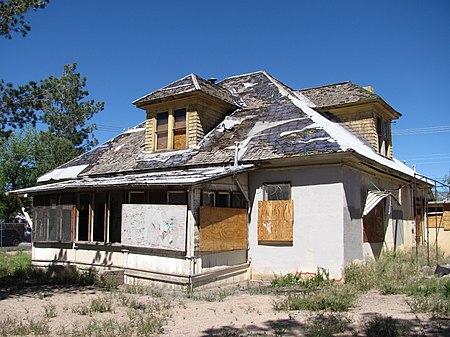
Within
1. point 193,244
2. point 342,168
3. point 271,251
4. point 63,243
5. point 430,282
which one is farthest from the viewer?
point 63,243

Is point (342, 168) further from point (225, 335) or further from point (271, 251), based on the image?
point (225, 335)

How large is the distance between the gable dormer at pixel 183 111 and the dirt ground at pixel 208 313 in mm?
6510

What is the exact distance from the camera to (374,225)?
49.6 feet

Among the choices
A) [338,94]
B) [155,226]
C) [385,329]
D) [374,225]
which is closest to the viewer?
[385,329]

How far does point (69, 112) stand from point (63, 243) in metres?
28.2

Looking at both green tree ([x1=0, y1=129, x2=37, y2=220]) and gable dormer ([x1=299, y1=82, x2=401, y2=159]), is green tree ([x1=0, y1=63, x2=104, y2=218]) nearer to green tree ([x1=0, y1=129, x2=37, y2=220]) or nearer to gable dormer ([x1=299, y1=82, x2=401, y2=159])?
green tree ([x1=0, y1=129, x2=37, y2=220])

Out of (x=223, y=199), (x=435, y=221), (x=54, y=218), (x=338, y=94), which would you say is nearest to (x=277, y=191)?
(x=223, y=199)

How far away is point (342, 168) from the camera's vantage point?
493 inches

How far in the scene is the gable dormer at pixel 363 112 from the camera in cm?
1728

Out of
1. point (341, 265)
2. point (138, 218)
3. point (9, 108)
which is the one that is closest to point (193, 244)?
point (138, 218)

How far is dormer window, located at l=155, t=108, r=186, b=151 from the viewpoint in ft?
54.1

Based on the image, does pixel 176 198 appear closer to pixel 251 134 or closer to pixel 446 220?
pixel 251 134

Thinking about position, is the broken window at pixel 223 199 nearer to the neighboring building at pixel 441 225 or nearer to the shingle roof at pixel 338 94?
the shingle roof at pixel 338 94

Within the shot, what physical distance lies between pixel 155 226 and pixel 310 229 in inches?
174
